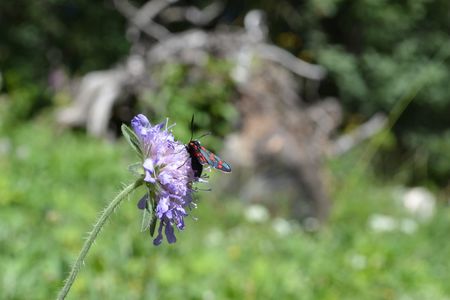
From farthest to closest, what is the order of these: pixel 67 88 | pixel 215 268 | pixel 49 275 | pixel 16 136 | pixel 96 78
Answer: pixel 67 88 < pixel 96 78 < pixel 16 136 < pixel 215 268 < pixel 49 275

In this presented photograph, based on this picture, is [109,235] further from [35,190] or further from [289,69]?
[289,69]

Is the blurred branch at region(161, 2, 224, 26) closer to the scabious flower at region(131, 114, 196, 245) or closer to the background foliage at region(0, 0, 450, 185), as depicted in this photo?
the background foliage at region(0, 0, 450, 185)

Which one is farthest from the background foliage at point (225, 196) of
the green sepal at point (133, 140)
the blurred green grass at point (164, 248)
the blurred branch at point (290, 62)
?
the green sepal at point (133, 140)

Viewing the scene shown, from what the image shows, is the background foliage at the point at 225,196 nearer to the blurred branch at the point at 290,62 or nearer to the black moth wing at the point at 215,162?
the blurred branch at the point at 290,62

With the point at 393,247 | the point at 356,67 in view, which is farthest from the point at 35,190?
the point at 356,67

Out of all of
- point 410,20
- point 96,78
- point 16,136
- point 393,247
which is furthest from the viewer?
point 410,20

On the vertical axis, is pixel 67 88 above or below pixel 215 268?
above

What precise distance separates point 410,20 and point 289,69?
2.26m

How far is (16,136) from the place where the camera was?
223 inches

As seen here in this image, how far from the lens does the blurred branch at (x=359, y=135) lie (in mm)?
8805

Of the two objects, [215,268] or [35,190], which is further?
[35,190]

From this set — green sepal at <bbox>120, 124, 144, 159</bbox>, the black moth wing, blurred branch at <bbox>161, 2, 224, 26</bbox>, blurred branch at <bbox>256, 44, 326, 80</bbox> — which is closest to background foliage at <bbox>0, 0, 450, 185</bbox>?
blurred branch at <bbox>161, 2, 224, 26</bbox>

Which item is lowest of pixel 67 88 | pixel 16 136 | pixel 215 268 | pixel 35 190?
pixel 215 268

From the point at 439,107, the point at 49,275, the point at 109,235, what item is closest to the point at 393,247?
the point at 109,235
